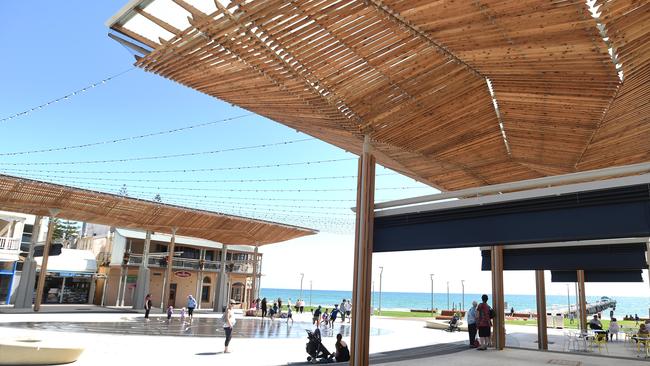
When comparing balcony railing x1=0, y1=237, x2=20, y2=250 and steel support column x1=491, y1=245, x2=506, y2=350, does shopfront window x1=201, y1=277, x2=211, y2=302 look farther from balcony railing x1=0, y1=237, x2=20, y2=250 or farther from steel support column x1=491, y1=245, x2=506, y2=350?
steel support column x1=491, y1=245, x2=506, y2=350

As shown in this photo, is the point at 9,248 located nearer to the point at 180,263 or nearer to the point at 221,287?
the point at 180,263

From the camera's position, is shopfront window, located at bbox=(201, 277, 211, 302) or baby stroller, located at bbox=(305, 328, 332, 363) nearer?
baby stroller, located at bbox=(305, 328, 332, 363)

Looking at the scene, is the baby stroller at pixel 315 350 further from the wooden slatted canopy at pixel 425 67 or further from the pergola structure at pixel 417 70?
the wooden slatted canopy at pixel 425 67

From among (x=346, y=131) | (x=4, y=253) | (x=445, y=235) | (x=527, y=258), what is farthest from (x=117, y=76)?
(x=4, y=253)

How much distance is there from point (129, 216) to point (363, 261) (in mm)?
18867

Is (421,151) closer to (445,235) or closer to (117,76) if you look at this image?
(445,235)

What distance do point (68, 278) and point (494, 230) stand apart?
33630 millimetres

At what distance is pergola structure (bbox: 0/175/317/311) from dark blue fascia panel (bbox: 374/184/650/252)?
1697cm

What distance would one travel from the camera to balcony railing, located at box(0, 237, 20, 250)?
25031mm

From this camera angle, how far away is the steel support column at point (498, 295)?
40.2ft

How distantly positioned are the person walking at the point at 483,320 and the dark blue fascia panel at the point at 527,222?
4.97 meters

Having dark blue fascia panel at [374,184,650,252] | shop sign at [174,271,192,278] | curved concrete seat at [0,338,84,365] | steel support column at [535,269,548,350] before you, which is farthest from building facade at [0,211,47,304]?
steel support column at [535,269,548,350]

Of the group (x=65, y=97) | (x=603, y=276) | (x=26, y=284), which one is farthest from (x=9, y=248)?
(x=603, y=276)

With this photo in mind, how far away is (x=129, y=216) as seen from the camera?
24.1 meters
